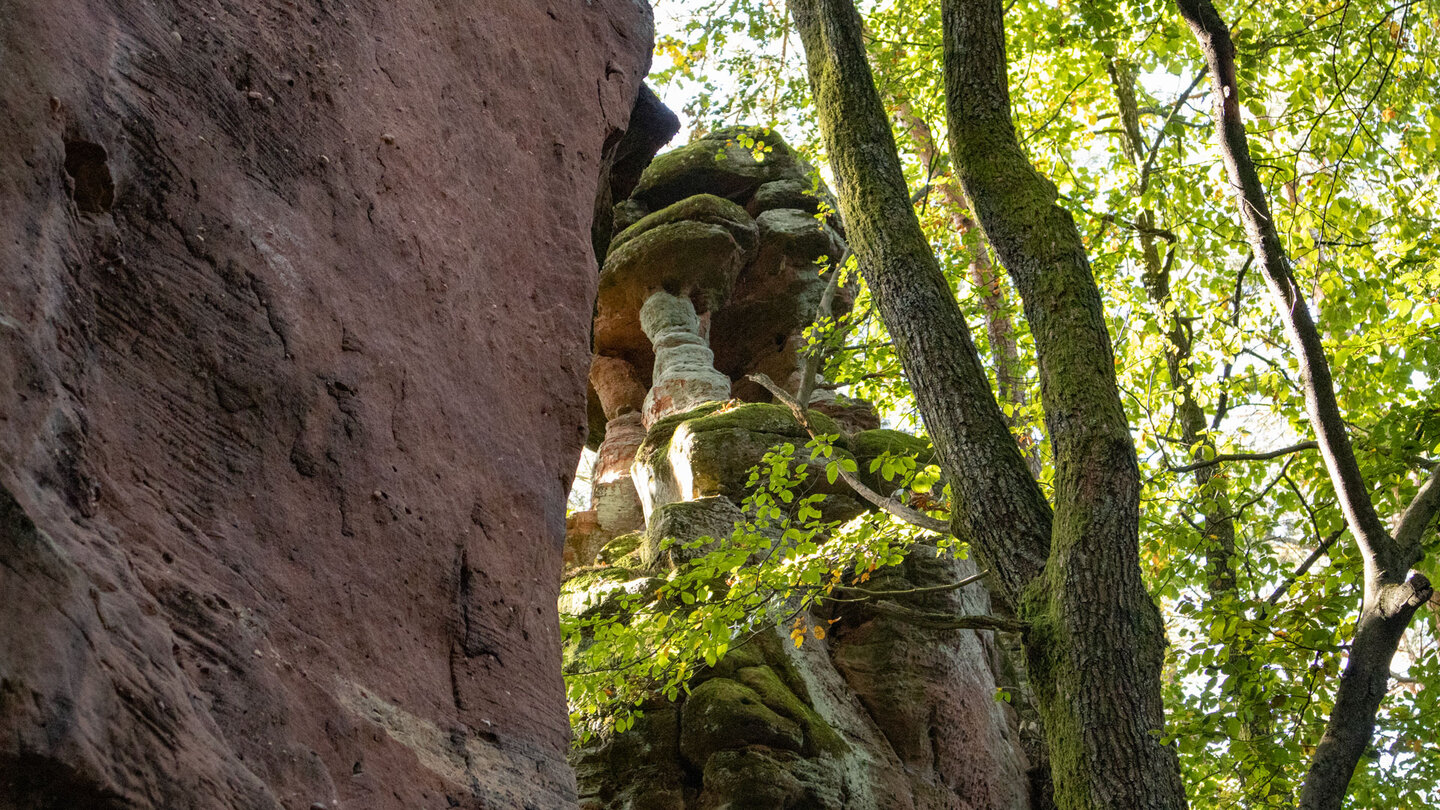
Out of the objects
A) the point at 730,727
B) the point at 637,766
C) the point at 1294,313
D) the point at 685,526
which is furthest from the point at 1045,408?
the point at 685,526

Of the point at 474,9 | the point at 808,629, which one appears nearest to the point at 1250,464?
the point at 808,629

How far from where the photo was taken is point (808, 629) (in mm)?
8766

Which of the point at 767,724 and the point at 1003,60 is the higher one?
the point at 1003,60

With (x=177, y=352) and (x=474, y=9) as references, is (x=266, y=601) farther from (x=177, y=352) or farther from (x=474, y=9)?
→ (x=474, y=9)

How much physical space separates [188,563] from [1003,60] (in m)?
5.07

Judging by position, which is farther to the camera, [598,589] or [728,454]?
[728,454]

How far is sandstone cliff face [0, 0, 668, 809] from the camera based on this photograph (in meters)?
1.80

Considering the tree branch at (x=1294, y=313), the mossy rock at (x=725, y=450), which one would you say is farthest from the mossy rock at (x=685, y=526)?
the tree branch at (x=1294, y=313)

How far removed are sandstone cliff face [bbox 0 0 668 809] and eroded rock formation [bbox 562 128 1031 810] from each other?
14.3 ft

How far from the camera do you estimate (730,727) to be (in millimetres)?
7254

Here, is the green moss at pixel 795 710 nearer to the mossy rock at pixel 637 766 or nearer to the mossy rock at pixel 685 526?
the mossy rock at pixel 637 766

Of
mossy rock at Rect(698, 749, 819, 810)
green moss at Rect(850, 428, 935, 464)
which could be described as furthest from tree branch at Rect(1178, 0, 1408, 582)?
green moss at Rect(850, 428, 935, 464)

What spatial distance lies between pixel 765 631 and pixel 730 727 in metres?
1.40

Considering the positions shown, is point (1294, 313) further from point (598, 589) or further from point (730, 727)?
point (598, 589)
